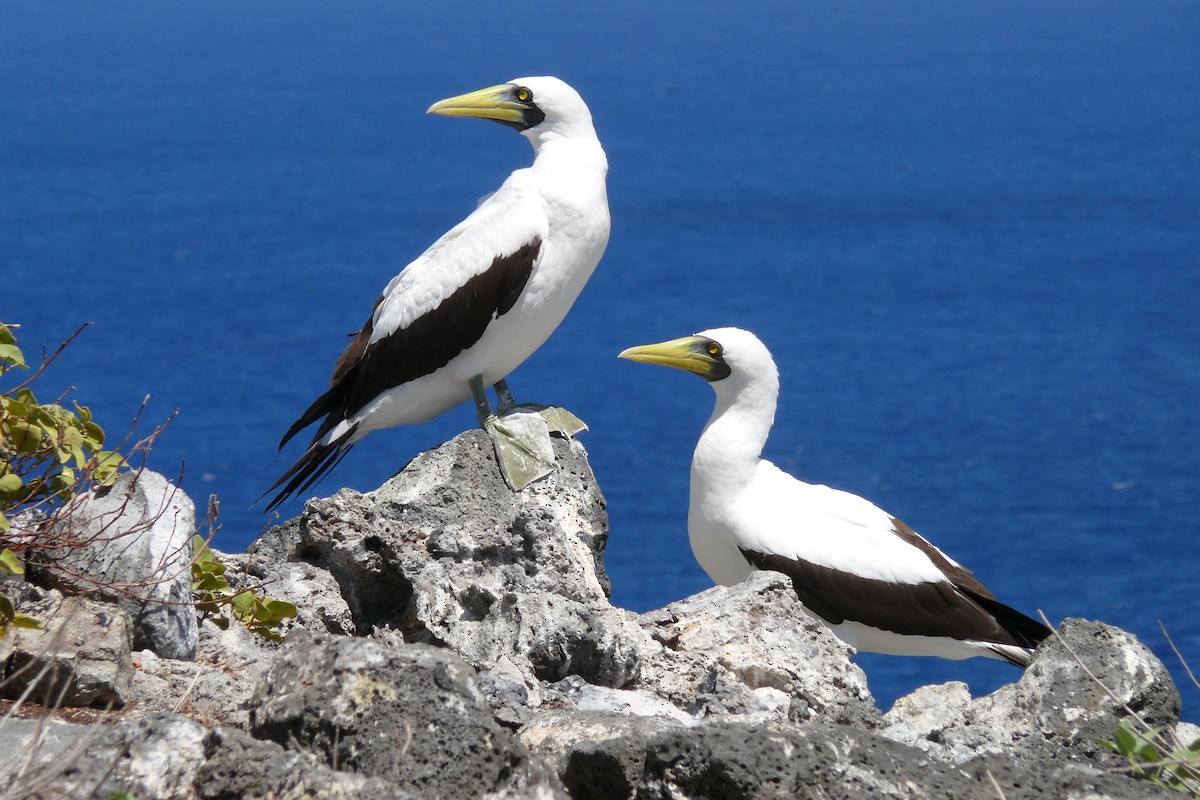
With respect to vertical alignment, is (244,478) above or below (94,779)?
below

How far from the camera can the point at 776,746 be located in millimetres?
3475

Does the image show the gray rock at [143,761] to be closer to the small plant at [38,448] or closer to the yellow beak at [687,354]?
the small plant at [38,448]

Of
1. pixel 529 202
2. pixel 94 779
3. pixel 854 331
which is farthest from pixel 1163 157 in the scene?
pixel 94 779

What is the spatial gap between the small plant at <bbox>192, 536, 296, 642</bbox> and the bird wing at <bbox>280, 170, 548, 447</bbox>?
1.64m

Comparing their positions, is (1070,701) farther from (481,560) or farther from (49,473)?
(49,473)

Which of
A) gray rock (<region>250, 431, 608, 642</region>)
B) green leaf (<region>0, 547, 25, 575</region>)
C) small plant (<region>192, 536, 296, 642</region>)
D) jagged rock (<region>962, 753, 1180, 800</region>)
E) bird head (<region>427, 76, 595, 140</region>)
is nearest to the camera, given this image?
jagged rock (<region>962, 753, 1180, 800</region>)

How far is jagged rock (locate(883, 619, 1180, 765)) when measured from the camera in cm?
485

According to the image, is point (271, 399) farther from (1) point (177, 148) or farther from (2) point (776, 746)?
(2) point (776, 746)

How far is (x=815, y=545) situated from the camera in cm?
730

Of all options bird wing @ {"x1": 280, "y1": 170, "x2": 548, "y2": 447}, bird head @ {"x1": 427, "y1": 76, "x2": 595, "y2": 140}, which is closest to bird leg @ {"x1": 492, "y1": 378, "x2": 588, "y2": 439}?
bird wing @ {"x1": 280, "y1": 170, "x2": 548, "y2": 447}

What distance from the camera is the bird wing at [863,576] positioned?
728 cm

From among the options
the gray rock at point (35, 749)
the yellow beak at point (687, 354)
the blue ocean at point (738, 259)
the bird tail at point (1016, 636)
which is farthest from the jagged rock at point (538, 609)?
the blue ocean at point (738, 259)

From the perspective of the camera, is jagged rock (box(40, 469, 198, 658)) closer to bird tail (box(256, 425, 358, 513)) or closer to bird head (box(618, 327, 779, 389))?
bird tail (box(256, 425, 358, 513))

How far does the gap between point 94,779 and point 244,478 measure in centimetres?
2665
